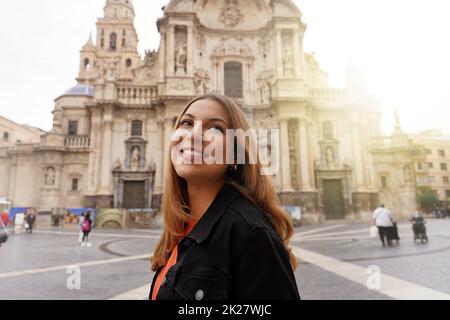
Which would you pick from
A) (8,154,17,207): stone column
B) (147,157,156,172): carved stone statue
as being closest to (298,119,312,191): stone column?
(147,157,156,172): carved stone statue

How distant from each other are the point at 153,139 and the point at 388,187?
68.6ft

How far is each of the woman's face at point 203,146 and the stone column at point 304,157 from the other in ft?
72.4

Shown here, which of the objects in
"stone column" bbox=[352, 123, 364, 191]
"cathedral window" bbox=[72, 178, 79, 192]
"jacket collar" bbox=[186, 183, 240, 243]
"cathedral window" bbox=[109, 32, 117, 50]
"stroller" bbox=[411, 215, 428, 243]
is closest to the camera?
"jacket collar" bbox=[186, 183, 240, 243]

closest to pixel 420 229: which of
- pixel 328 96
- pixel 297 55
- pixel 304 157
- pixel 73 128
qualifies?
pixel 304 157

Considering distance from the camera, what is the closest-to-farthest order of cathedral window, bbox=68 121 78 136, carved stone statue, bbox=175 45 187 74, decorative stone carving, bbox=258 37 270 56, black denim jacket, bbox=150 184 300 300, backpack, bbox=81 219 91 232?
black denim jacket, bbox=150 184 300 300 < backpack, bbox=81 219 91 232 < carved stone statue, bbox=175 45 187 74 < decorative stone carving, bbox=258 37 270 56 < cathedral window, bbox=68 121 78 136

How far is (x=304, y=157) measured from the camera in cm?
2317

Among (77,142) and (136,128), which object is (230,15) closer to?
(136,128)

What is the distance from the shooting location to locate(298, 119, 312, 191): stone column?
22.6 meters

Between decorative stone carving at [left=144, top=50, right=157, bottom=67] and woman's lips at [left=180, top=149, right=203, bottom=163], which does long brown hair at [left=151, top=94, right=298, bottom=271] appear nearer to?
woman's lips at [left=180, top=149, right=203, bottom=163]

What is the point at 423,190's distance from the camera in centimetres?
2627

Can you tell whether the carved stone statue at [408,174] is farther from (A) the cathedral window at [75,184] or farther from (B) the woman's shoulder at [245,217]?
(B) the woman's shoulder at [245,217]

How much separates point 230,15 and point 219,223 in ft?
95.5

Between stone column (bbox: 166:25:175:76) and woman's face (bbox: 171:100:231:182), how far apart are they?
23.6 meters
